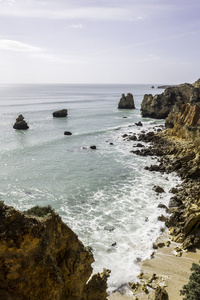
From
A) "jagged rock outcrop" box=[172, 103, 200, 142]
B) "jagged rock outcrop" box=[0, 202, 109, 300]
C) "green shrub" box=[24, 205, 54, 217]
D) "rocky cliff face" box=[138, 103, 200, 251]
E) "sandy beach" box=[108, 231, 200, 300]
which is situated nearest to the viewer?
"jagged rock outcrop" box=[0, 202, 109, 300]

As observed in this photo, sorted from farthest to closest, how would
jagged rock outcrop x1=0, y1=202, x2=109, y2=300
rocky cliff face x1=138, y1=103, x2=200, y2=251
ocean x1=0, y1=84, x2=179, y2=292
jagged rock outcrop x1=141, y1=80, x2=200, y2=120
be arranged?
jagged rock outcrop x1=141, y1=80, x2=200, y2=120, rocky cliff face x1=138, y1=103, x2=200, y2=251, ocean x1=0, y1=84, x2=179, y2=292, jagged rock outcrop x1=0, y1=202, x2=109, y2=300

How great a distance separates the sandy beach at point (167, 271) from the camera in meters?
14.2

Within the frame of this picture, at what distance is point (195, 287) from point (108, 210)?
12.9 m

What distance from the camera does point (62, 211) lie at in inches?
961

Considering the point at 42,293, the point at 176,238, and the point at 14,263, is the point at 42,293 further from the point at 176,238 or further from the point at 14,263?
the point at 176,238

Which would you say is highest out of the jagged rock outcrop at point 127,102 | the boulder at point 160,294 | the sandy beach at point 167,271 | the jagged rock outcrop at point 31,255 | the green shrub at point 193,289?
the jagged rock outcrop at point 127,102

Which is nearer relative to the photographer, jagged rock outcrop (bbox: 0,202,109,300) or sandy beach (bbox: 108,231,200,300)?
jagged rock outcrop (bbox: 0,202,109,300)

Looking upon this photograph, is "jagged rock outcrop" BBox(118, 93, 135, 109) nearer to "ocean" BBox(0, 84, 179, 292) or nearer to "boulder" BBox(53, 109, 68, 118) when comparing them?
"boulder" BBox(53, 109, 68, 118)

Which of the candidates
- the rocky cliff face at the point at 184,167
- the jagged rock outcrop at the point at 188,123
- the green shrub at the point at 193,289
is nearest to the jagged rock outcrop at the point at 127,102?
the rocky cliff face at the point at 184,167

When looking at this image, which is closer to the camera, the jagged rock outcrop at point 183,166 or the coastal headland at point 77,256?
the coastal headland at point 77,256

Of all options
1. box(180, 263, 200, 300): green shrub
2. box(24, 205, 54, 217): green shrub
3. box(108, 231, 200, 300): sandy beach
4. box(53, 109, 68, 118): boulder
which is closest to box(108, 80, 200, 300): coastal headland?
box(108, 231, 200, 300): sandy beach

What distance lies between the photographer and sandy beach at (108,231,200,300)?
1419 centimetres

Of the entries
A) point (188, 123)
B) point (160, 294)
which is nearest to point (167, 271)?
point (160, 294)

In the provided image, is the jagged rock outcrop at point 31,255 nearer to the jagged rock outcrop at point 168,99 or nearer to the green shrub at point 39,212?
the green shrub at point 39,212
